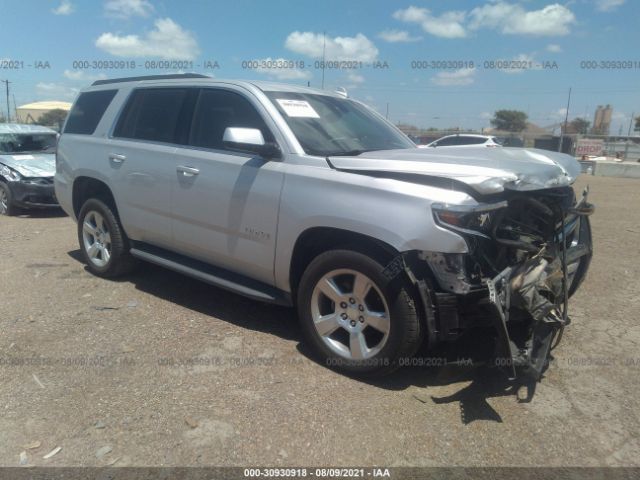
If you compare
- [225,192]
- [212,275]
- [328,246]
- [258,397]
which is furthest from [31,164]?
[258,397]

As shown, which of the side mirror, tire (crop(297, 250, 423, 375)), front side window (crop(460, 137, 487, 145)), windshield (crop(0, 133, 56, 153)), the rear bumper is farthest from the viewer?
front side window (crop(460, 137, 487, 145))

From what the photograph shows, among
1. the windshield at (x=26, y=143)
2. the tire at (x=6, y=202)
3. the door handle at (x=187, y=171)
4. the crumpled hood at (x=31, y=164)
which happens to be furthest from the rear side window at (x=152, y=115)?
the windshield at (x=26, y=143)

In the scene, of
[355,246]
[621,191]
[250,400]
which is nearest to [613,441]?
[355,246]

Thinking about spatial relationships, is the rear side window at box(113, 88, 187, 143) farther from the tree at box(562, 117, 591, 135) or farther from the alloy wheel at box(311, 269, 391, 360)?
the tree at box(562, 117, 591, 135)

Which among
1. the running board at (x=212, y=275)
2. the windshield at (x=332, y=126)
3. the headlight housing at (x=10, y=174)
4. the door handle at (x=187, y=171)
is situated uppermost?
the windshield at (x=332, y=126)

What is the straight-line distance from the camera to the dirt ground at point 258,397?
105 inches

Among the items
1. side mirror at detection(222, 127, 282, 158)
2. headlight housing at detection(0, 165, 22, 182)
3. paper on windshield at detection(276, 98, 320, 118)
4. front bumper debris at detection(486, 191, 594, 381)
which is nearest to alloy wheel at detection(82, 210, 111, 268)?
side mirror at detection(222, 127, 282, 158)

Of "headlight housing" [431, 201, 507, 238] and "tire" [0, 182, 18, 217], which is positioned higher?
"headlight housing" [431, 201, 507, 238]

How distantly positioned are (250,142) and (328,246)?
35.2 inches

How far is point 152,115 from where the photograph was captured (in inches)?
185

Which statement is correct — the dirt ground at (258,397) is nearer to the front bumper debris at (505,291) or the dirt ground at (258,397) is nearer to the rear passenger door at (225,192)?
the front bumper debris at (505,291)

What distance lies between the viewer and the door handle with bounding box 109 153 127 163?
4746mm

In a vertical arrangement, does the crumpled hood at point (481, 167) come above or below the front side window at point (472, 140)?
below

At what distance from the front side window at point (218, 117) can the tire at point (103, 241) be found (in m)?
1.38
